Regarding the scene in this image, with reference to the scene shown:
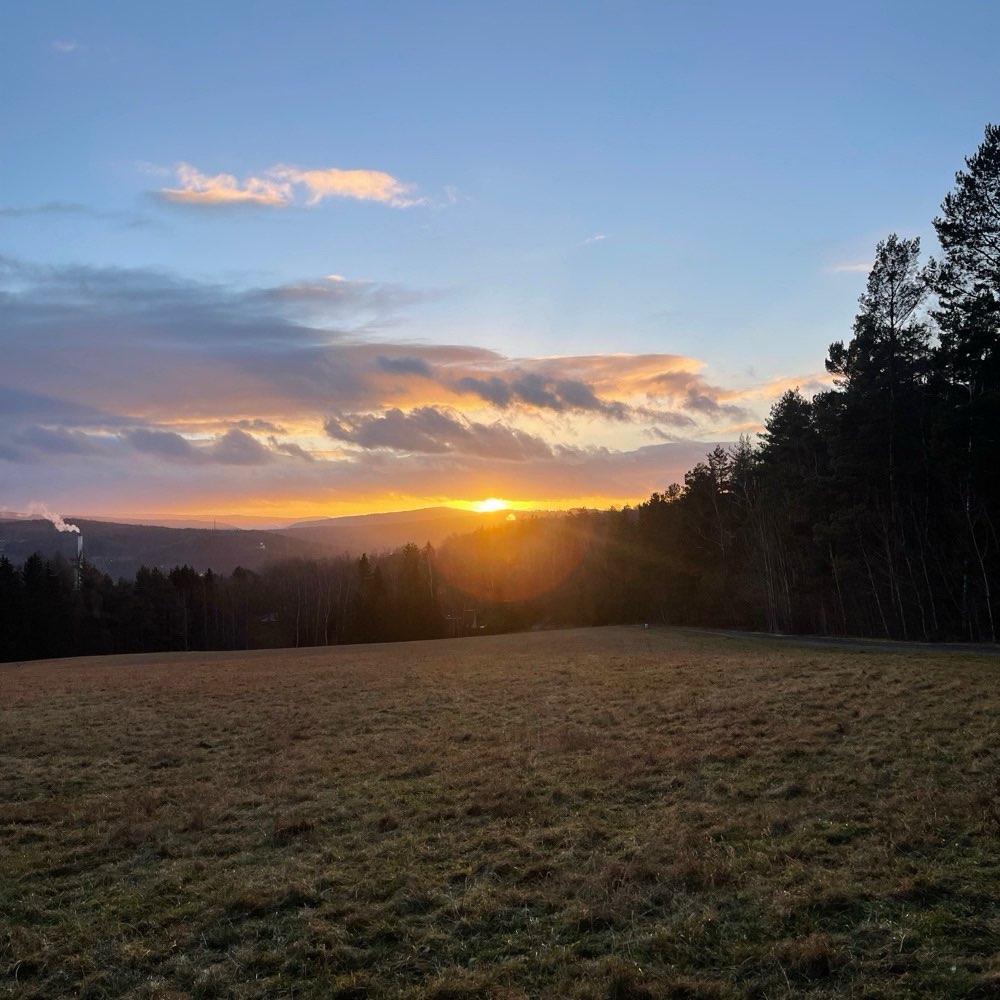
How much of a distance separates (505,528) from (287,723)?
108191mm

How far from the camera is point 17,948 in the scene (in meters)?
5.79

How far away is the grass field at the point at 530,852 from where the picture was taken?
198 inches

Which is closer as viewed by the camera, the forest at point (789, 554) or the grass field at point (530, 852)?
the grass field at point (530, 852)

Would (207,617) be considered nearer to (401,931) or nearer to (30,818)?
(30,818)

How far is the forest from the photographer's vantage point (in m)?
28.2

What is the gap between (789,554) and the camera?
5106 centimetres

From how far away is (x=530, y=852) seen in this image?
7508 mm

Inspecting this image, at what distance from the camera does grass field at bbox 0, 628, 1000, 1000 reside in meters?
5.02

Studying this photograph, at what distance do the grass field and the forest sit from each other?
55.0 feet

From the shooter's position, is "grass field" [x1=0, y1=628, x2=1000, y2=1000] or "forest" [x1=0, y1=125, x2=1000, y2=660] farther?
"forest" [x1=0, y1=125, x2=1000, y2=660]

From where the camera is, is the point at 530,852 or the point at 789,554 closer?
the point at 530,852

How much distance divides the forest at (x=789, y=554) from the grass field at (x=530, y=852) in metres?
16.8

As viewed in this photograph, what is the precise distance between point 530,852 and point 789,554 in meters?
47.7

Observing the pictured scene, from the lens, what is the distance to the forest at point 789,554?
28.2 m
